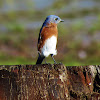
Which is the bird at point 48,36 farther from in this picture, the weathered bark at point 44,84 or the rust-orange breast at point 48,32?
the weathered bark at point 44,84

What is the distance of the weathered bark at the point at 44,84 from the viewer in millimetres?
3072

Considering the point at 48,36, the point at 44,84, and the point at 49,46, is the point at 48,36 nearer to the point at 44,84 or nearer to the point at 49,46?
the point at 49,46

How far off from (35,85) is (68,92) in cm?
33

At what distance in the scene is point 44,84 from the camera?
123 inches

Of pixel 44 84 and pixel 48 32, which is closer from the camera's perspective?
pixel 44 84

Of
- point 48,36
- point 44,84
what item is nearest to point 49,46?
point 48,36

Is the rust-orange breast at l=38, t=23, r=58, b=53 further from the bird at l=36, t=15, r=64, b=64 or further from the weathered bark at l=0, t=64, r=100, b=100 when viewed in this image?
the weathered bark at l=0, t=64, r=100, b=100

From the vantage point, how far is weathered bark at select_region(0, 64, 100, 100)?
121 inches

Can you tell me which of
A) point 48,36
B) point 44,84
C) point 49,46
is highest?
point 48,36

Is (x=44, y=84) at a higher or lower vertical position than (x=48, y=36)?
lower

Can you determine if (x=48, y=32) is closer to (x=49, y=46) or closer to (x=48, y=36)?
(x=48, y=36)

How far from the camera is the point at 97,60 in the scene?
25.7 ft

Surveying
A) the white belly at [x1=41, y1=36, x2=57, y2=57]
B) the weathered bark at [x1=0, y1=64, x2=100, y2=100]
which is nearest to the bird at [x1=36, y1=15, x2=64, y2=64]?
the white belly at [x1=41, y1=36, x2=57, y2=57]

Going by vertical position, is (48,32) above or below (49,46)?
above
